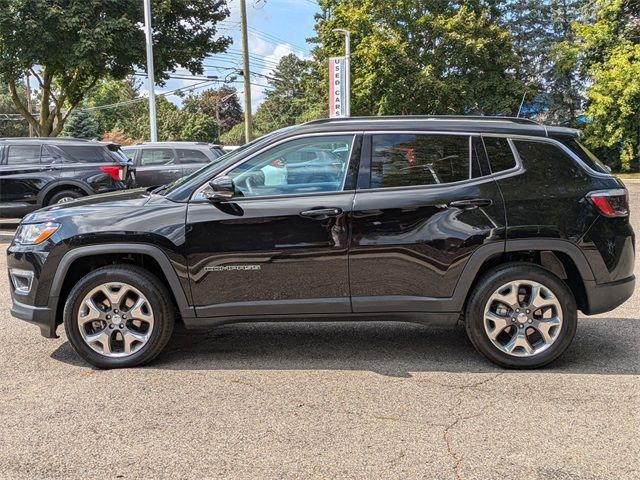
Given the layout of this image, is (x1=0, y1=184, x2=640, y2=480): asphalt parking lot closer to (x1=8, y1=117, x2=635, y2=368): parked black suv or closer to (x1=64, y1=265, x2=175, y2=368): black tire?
(x1=64, y1=265, x2=175, y2=368): black tire

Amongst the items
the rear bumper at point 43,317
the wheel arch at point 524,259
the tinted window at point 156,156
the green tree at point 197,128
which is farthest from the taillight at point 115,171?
the green tree at point 197,128

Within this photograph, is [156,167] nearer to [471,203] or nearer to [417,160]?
Answer: [417,160]

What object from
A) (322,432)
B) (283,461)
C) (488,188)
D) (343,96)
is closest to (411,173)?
(488,188)

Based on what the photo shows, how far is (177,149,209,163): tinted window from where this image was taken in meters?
13.1

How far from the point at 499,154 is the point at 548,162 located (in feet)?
1.18

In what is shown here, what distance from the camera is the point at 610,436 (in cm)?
328

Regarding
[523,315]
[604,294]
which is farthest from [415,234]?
[604,294]

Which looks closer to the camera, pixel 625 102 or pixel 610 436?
pixel 610 436

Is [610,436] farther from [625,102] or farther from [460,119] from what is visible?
[625,102]

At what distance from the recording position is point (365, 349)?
474cm

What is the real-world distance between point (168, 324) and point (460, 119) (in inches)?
107

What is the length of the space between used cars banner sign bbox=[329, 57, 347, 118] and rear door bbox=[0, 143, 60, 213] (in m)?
12.7

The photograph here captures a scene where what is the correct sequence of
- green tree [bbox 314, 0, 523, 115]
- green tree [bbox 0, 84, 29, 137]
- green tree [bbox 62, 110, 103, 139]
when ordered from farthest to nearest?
green tree [bbox 0, 84, 29, 137] < green tree [bbox 62, 110, 103, 139] < green tree [bbox 314, 0, 523, 115]

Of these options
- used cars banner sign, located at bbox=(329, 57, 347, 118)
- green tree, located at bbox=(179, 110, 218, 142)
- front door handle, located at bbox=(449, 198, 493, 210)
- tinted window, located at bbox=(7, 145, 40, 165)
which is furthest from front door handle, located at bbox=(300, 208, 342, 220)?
green tree, located at bbox=(179, 110, 218, 142)
